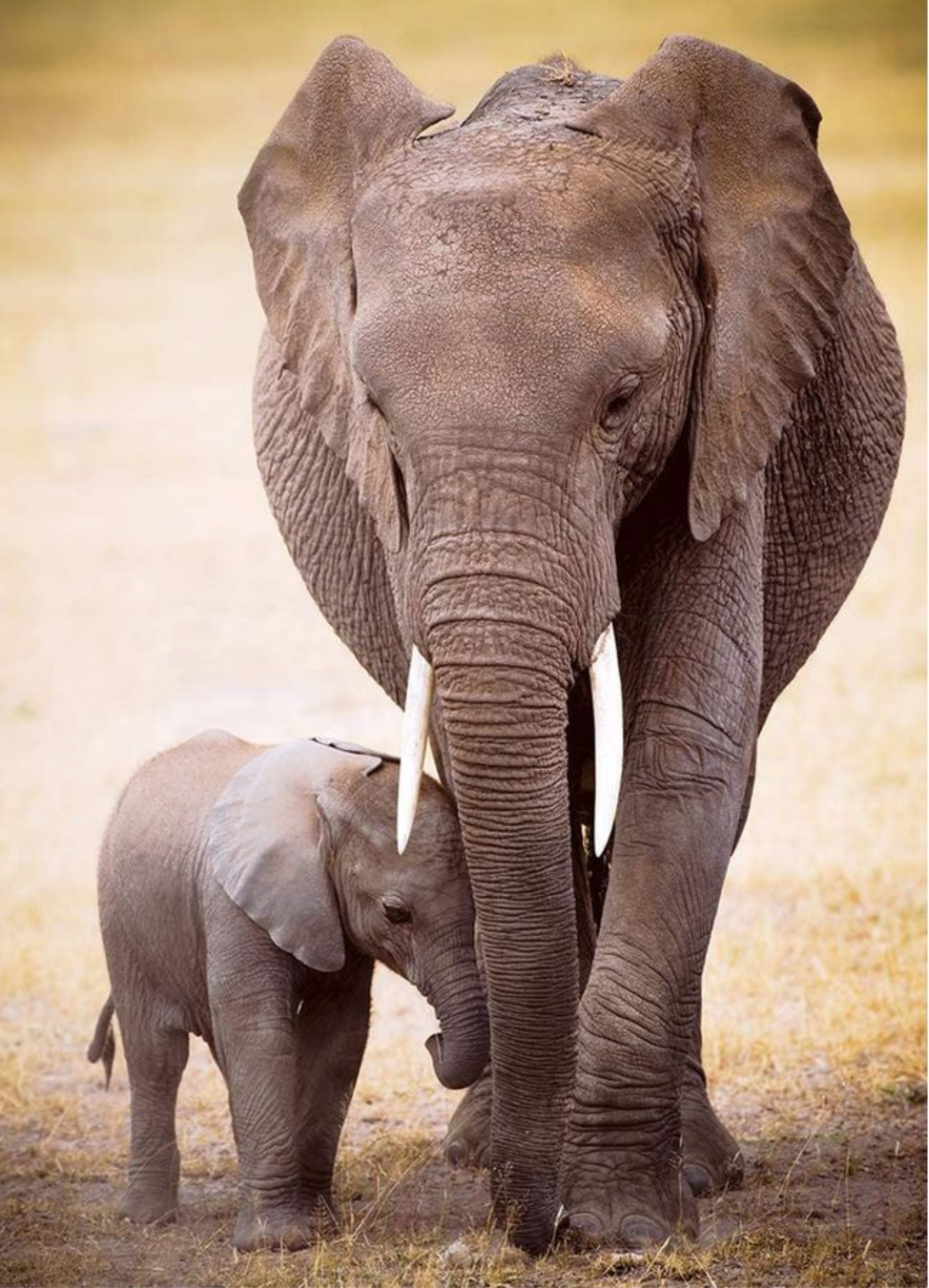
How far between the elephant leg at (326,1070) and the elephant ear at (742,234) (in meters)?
1.32

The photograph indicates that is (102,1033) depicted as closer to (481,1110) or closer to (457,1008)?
(481,1110)

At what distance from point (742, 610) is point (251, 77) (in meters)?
7.67

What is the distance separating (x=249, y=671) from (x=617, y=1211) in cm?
849

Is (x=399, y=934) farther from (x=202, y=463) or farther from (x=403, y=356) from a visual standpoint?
(x=202, y=463)

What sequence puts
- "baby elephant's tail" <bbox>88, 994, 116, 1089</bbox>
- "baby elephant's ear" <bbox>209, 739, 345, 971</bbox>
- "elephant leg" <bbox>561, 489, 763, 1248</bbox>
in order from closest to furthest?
"elephant leg" <bbox>561, 489, 763, 1248</bbox> → "baby elephant's ear" <bbox>209, 739, 345, 971</bbox> → "baby elephant's tail" <bbox>88, 994, 116, 1089</bbox>

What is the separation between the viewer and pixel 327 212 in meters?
4.80

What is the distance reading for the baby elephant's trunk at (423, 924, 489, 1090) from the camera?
4582mm

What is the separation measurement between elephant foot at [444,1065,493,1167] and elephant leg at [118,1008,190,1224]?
73 centimetres

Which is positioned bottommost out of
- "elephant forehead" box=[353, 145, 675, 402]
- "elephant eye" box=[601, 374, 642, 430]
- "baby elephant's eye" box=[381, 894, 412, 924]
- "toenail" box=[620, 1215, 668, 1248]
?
"toenail" box=[620, 1215, 668, 1248]

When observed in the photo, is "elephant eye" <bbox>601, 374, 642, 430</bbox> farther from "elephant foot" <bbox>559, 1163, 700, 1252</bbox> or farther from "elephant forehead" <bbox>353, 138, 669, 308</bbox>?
"elephant foot" <bbox>559, 1163, 700, 1252</bbox>

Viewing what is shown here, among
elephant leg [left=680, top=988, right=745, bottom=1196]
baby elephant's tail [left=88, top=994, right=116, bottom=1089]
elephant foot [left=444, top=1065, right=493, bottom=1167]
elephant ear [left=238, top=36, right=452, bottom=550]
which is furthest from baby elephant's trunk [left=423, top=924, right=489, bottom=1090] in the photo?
baby elephant's tail [left=88, top=994, right=116, bottom=1089]

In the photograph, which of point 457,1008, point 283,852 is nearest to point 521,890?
point 457,1008

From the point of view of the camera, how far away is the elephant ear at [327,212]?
15.3 feet

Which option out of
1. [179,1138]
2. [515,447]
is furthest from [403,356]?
[179,1138]
